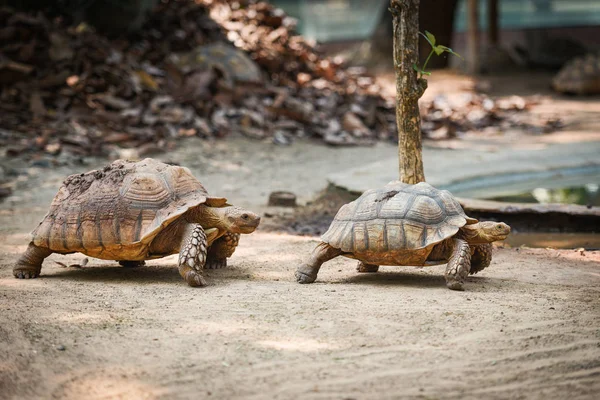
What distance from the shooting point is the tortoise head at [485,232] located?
473 cm

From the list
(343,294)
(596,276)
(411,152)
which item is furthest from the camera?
(411,152)

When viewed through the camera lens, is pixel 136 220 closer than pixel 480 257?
Yes

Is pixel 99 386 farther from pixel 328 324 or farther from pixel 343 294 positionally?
pixel 343 294

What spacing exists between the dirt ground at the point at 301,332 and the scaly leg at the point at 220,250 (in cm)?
12

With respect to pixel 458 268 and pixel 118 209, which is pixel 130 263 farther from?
pixel 458 268

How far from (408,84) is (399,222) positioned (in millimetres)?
1731

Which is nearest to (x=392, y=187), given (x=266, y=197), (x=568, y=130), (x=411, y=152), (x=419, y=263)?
(x=419, y=263)

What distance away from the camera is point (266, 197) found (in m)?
8.52

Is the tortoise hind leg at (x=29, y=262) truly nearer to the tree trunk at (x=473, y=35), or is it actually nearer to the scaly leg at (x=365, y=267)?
the scaly leg at (x=365, y=267)

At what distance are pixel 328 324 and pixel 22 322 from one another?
1.60m

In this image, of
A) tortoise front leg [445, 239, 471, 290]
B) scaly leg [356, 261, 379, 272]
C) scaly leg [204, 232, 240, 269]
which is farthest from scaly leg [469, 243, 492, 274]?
scaly leg [204, 232, 240, 269]

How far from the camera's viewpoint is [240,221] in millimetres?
5121

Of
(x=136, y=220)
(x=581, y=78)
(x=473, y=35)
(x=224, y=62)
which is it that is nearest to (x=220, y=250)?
(x=136, y=220)

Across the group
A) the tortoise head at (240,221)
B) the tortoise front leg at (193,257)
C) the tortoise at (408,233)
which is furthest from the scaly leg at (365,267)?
the tortoise front leg at (193,257)
